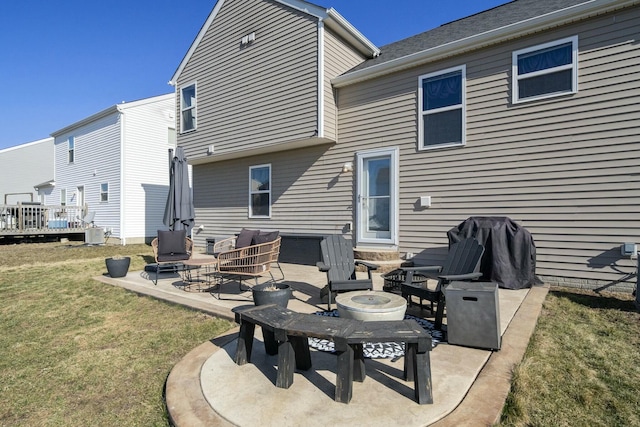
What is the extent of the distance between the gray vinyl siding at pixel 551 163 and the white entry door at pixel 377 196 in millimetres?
231

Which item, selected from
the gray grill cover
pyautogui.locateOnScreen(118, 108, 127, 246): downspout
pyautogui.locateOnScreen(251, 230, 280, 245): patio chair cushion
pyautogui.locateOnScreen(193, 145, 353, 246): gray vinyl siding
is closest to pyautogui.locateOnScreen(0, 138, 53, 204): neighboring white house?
pyautogui.locateOnScreen(118, 108, 127, 246): downspout

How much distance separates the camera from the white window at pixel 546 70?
548cm

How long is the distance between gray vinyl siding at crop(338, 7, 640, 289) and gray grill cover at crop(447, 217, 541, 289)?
24.2 inches

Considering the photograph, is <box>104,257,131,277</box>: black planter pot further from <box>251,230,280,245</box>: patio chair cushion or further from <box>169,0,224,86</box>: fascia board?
<box>169,0,224,86</box>: fascia board

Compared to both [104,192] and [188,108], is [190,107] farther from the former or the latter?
[104,192]

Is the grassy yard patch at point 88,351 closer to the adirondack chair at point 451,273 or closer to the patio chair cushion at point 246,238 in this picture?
the patio chair cushion at point 246,238

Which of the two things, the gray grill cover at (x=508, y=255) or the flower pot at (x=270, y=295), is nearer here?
the flower pot at (x=270, y=295)

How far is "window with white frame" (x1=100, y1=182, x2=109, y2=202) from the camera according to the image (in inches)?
606

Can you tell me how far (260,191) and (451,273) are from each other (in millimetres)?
6724

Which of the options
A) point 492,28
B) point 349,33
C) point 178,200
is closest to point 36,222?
point 178,200

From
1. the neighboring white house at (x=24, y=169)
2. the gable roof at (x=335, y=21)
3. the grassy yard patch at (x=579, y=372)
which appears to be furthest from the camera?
the neighboring white house at (x=24, y=169)

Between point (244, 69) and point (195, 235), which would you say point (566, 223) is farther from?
point (195, 235)

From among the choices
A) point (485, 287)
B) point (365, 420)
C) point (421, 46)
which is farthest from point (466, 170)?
point (365, 420)

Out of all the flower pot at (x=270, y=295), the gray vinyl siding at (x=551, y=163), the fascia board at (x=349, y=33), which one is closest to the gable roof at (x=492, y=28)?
the gray vinyl siding at (x=551, y=163)
